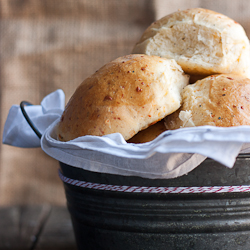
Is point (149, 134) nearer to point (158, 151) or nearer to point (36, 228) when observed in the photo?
point (158, 151)

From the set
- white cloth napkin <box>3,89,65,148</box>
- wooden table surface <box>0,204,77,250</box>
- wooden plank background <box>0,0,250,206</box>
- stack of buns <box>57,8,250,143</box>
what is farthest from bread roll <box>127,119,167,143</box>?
wooden plank background <box>0,0,250,206</box>

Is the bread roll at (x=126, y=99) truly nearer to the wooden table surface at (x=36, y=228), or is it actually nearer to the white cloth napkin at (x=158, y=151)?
the white cloth napkin at (x=158, y=151)

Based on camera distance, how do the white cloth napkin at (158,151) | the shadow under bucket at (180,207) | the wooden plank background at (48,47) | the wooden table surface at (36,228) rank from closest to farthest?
1. the white cloth napkin at (158,151)
2. the shadow under bucket at (180,207)
3. the wooden table surface at (36,228)
4. the wooden plank background at (48,47)

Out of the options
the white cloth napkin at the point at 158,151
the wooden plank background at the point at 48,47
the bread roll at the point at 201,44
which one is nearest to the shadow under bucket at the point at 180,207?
the white cloth napkin at the point at 158,151

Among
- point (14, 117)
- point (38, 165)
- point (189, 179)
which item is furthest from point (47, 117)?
point (38, 165)

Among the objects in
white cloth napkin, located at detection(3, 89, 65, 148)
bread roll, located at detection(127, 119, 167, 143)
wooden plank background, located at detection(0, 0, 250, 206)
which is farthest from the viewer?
wooden plank background, located at detection(0, 0, 250, 206)

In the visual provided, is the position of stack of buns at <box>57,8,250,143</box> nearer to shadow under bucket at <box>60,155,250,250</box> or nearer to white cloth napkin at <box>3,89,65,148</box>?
shadow under bucket at <box>60,155,250,250</box>

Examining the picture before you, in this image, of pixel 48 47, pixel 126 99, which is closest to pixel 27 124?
pixel 126 99
